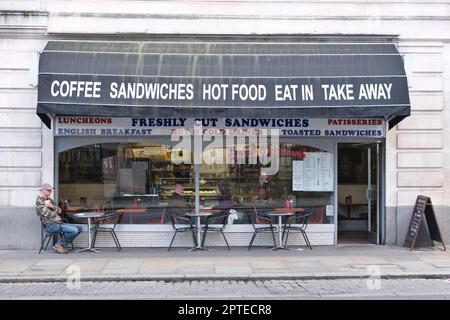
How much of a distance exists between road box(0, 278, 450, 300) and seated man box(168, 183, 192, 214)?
3516mm

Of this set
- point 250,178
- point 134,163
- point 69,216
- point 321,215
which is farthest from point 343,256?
point 69,216

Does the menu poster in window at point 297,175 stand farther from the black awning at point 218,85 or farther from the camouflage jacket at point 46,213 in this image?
the camouflage jacket at point 46,213

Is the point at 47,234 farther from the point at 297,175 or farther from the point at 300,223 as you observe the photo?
the point at 297,175

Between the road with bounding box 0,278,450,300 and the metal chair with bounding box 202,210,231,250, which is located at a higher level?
the metal chair with bounding box 202,210,231,250

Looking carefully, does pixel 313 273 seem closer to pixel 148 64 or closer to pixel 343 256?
pixel 343 256

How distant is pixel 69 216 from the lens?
12242 mm

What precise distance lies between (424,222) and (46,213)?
7.93m

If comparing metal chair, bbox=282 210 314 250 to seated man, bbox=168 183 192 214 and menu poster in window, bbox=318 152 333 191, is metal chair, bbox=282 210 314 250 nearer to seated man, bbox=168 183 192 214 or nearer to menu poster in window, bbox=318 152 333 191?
menu poster in window, bbox=318 152 333 191

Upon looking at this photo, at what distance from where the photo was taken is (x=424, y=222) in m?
11.6

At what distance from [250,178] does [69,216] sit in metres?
4.18

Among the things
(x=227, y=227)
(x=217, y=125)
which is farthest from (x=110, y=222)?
(x=217, y=125)

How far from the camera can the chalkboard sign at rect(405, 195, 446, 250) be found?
1155 centimetres

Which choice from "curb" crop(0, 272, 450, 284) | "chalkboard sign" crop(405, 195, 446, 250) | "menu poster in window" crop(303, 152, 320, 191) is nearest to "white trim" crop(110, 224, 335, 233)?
"menu poster in window" crop(303, 152, 320, 191)

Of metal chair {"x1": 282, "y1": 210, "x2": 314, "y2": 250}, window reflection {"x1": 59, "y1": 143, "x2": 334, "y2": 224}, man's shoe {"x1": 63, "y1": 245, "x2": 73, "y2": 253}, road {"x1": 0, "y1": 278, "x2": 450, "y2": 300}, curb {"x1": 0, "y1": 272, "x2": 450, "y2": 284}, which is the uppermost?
window reflection {"x1": 59, "y1": 143, "x2": 334, "y2": 224}
